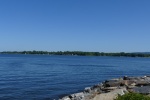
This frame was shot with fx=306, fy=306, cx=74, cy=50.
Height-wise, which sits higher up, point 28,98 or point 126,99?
point 126,99

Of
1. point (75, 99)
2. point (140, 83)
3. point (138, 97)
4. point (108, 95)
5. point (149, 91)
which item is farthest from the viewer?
point (140, 83)

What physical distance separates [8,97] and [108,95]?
486 inches

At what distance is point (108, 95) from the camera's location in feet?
61.6

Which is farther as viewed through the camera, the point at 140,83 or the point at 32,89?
the point at 32,89

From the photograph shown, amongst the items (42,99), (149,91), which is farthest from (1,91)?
(149,91)

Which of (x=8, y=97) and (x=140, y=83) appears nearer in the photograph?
(x=140, y=83)

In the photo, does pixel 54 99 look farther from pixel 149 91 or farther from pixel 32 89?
pixel 149 91

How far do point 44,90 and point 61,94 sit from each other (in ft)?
9.15

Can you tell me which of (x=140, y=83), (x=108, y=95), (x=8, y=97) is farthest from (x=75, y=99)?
(x=8, y=97)

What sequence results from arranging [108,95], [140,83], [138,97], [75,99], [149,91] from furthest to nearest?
[140,83]
[75,99]
[149,91]
[108,95]
[138,97]

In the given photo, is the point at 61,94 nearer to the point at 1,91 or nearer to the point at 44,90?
the point at 44,90

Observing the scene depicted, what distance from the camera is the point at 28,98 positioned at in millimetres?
27641

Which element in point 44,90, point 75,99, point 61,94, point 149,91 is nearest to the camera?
point 149,91

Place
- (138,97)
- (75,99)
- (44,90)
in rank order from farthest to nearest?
(44,90) < (75,99) < (138,97)
